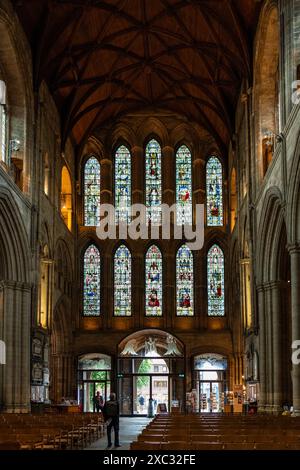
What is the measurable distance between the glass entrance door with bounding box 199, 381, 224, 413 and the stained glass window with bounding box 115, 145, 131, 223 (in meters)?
11.0

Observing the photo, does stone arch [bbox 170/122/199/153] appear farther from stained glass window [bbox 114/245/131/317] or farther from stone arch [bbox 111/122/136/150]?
stained glass window [bbox 114/245/131/317]

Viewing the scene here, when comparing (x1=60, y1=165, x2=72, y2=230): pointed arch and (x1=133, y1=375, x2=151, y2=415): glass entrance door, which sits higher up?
(x1=60, y1=165, x2=72, y2=230): pointed arch

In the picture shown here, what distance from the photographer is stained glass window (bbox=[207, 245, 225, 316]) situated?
1786 inches

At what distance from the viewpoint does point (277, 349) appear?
29609 mm

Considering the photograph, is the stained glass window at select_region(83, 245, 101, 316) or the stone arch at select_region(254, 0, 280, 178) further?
the stained glass window at select_region(83, 245, 101, 316)

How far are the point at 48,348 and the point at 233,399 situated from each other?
1063 centimetres

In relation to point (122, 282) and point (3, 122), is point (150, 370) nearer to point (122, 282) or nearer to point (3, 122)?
point (122, 282)

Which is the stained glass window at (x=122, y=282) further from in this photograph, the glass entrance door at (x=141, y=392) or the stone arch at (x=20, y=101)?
the stone arch at (x=20, y=101)

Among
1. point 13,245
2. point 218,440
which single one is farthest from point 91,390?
point 218,440

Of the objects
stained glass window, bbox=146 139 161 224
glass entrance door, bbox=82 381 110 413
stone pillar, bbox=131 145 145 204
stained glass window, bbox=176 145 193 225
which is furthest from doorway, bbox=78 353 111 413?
stone pillar, bbox=131 145 145 204

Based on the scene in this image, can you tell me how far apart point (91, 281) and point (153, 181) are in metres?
7.32

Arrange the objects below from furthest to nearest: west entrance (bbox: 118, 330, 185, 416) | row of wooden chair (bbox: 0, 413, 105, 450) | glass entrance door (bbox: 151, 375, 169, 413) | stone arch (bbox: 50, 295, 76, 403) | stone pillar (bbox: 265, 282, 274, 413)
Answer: glass entrance door (bbox: 151, 375, 169, 413) < west entrance (bbox: 118, 330, 185, 416) < stone arch (bbox: 50, 295, 76, 403) < stone pillar (bbox: 265, 282, 274, 413) < row of wooden chair (bbox: 0, 413, 105, 450)

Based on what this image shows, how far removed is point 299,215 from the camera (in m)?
24.4

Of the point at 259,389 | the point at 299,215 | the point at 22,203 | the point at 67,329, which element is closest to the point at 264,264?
the point at 259,389
